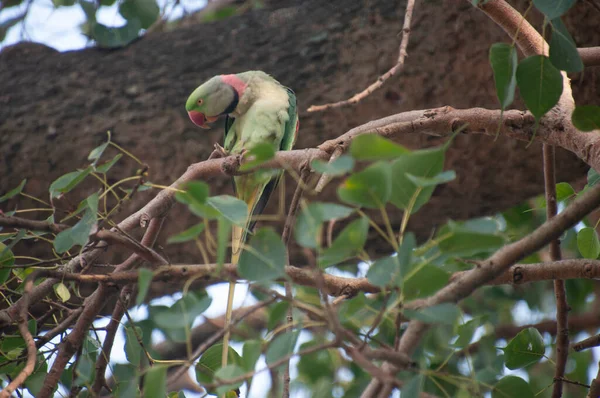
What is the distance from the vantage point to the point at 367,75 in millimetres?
2098

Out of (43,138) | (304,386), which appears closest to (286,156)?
(304,386)

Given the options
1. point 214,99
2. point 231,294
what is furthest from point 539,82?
point 214,99

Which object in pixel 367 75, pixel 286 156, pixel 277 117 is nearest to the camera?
pixel 286 156

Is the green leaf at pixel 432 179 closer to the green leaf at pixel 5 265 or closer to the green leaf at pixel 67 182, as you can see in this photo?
the green leaf at pixel 67 182

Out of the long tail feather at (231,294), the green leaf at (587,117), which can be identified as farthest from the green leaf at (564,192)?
the long tail feather at (231,294)

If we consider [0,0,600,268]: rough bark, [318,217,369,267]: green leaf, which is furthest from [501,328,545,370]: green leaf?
[0,0,600,268]: rough bark

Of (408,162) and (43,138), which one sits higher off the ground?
(408,162)

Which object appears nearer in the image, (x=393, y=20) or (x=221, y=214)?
(x=221, y=214)

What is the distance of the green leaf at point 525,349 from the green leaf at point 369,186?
564mm

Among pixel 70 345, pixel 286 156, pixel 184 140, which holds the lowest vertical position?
pixel 184 140

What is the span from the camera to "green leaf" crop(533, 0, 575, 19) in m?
0.75

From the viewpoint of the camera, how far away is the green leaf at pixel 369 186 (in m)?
0.61

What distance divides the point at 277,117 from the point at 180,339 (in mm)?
1343

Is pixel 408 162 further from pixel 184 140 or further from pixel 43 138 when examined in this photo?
pixel 43 138
